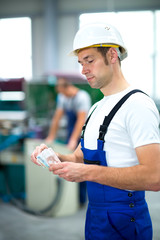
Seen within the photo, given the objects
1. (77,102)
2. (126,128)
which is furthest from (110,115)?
(77,102)

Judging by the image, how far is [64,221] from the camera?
2.59 m

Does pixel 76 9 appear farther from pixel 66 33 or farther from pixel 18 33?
pixel 18 33

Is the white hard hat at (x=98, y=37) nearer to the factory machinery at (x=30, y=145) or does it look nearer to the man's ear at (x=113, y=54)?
the man's ear at (x=113, y=54)

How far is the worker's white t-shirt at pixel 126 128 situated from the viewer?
2.74 feet

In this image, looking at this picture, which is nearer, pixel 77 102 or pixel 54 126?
pixel 77 102

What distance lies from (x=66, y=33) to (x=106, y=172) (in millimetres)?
5862

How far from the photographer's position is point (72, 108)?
284cm

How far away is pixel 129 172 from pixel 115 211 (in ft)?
0.64

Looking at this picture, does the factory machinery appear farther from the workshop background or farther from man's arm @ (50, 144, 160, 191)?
man's arm @ (50, 144, 160, 191)

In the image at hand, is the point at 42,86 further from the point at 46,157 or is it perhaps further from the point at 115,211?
the point at 115,211

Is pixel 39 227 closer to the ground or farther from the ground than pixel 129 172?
closer to the ground

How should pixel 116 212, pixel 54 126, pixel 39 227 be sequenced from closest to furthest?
pixel 116 212, pixel 39 227, pixel 54 126

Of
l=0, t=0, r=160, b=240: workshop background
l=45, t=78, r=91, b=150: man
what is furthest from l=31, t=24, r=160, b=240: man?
l=45, t=78, r=91, b=150: man

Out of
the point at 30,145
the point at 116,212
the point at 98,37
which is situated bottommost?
the point at 30,145
